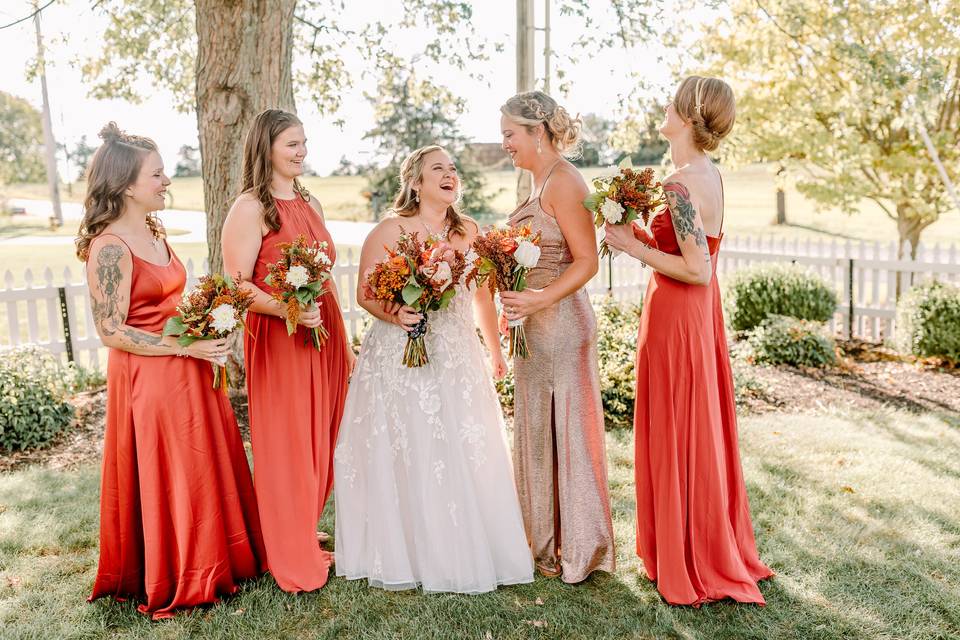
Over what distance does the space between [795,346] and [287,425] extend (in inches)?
276

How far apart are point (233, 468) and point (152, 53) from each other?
9.41 m

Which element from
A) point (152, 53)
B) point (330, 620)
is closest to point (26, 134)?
point (152, 53)

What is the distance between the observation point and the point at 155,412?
394 cm

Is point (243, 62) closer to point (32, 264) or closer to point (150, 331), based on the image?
point (150, 331)

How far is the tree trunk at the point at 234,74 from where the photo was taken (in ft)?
22.0

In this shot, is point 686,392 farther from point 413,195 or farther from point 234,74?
point 234,74

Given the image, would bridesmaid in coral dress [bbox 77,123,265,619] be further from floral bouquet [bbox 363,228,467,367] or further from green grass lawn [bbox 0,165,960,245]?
green grass lawn [bbox 0,165,960,245]

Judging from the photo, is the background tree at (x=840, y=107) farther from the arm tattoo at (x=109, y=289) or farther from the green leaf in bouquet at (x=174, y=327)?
the arm tattoo at (x=109, y=289)

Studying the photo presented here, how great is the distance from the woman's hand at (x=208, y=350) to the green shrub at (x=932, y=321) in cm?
858

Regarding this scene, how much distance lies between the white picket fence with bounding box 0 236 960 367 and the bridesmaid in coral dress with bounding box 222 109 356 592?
598 centimetres

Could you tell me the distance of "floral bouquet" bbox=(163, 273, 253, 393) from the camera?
12.3ft

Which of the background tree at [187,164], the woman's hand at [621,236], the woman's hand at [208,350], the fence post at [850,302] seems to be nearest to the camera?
the woman's hand at [208,350]

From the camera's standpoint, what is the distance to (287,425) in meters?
4.26

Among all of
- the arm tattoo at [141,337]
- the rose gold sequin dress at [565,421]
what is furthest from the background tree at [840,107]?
the arm tattoo at [141,337]
